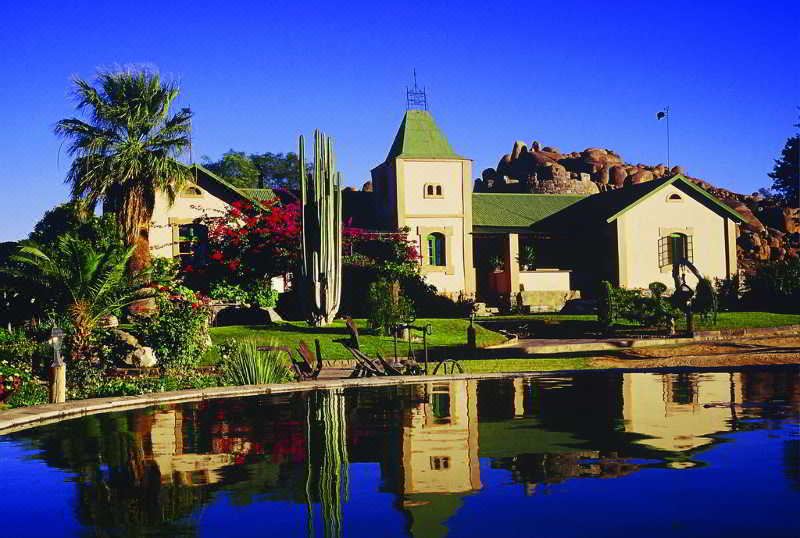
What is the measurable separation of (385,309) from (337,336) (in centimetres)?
172

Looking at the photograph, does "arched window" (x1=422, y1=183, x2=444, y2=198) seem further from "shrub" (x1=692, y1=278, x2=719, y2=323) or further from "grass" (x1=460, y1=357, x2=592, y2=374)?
"grass" (x1=460, y1=357, x2=592, y2=374)

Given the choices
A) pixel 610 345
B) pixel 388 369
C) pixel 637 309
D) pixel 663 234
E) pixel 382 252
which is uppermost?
pixel 663 234

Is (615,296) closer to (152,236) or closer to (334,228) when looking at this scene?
(334,228)

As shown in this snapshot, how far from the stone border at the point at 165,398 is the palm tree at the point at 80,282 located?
4.19m

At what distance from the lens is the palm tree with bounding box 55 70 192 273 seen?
3123 cm

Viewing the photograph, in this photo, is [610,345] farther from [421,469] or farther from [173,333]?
[421,469]

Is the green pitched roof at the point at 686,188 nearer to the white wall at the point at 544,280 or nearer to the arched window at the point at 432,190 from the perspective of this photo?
the white wall at the point at 544,280

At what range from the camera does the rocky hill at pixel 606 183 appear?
59.6 metres

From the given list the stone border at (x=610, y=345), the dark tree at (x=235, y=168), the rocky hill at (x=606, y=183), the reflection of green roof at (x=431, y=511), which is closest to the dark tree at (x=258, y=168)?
the dark tree at (x=235, y=168)

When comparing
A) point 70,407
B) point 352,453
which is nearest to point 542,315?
point 70,407

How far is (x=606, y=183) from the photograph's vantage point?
241 feet

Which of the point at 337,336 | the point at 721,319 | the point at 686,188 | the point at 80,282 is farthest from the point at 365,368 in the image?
the point at 686,188

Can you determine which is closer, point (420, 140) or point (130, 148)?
point (130, 148)

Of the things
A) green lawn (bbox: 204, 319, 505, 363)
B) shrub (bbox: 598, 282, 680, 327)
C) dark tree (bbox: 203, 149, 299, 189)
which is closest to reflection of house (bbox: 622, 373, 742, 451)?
green lawn (bbox: 204, 319, 505, 363)
